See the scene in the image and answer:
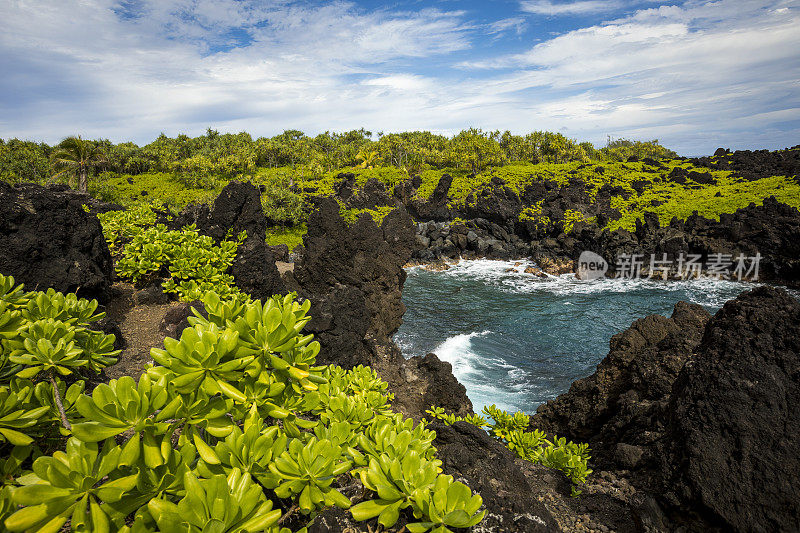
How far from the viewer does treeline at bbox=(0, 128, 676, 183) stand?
198 feet

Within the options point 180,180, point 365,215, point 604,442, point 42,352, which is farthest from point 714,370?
point 180,180

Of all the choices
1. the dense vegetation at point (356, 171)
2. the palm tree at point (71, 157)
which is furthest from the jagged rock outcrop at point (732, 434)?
the palm tree at point (71, 157)

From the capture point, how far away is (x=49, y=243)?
9273 millimetres

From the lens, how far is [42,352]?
2662 millimetres

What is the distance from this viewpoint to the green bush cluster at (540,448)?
589cm

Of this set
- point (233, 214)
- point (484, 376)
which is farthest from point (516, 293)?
point (233, 214)

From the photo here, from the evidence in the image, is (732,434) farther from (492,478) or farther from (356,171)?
(356,171)

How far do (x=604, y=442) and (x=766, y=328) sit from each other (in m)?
4.20

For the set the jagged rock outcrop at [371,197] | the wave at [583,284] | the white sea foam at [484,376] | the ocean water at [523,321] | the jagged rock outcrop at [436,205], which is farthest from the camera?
the jagged rock outcrop at [371,197]

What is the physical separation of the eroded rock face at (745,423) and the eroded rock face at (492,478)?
182 centimetres

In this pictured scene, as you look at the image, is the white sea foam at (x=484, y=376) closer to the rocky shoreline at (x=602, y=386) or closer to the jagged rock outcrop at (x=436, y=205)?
the rocky shoreline at (x=602, y=386)

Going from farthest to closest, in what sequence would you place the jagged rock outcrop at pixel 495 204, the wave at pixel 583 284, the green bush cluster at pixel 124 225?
the jagged rock outcrop at pixel 495 204, the wave at pixel 583 284, the green bush cluster at pixel 124 225

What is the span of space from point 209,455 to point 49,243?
35.0 ft

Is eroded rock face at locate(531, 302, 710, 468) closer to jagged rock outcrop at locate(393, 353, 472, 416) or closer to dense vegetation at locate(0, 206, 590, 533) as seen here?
jagged rock outcrop at locate(393, 353, 472, 416)
